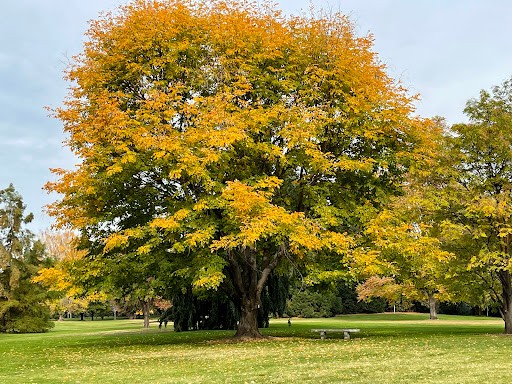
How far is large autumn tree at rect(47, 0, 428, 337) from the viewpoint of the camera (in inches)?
→ 641

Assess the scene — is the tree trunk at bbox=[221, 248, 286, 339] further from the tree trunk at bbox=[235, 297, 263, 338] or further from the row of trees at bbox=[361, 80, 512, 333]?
the row of trees at bbox=[361, 80, 512, 333]

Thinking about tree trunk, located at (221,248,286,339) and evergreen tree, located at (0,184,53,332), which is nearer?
tree trunk, located at (221,248,286,339)

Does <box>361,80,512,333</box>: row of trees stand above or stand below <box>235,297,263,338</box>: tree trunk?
above

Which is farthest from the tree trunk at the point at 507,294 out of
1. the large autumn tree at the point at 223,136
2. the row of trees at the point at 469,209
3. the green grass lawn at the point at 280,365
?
the large autumn tree at the point at 223,136

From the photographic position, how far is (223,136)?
15.6 meters

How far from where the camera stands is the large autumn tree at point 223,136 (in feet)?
53.4

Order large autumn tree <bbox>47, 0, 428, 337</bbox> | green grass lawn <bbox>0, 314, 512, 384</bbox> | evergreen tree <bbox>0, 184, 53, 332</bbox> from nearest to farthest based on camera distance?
green grass lawn <bbox>0, 314, 512, 384</bbox> < large autumn tree <bbox>47, 0, 428, 337</bbox> < evergreen tree <bbox>0, 184, 53, 332</bbox>

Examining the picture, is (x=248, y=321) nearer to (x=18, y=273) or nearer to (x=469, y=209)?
(x=469, y=209)

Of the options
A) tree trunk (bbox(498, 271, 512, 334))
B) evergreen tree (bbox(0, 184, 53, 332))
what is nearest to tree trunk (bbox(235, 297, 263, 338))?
tree trunk (bbox(498, 271, 512, 334))

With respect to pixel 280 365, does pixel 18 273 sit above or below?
above

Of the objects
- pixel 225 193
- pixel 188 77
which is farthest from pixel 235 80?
pixel 225 193

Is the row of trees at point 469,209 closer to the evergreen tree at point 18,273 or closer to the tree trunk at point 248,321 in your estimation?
the tree trunk at point 248,321

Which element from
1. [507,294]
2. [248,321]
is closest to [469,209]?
[507,294]

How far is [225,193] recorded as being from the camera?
49.9 feet
